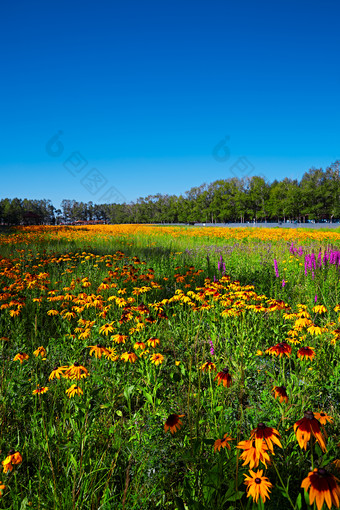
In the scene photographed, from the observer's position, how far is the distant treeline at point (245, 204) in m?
58.1

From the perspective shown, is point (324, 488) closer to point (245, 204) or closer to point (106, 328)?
point (106, 328)

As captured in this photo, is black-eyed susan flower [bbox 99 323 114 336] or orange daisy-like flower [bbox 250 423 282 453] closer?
orange daisy-like flower [bbox 250 423 282 453]

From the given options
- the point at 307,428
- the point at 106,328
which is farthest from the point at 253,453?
the point at 106,328

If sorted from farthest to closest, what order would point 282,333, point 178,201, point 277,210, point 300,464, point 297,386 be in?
point 178,201 < point 277,210 < point 282,333 < point 297,386 < point 300,464

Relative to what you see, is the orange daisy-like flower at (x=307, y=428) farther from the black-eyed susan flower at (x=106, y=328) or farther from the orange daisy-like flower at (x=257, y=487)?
the black-eyed susan flower at (x=106, y=328)

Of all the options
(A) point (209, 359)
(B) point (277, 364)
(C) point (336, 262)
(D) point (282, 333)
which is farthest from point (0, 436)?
(C) point (336, 262)

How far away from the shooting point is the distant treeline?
58.1 m

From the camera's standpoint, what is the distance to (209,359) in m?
2.96

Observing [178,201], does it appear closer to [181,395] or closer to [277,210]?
[277,210]

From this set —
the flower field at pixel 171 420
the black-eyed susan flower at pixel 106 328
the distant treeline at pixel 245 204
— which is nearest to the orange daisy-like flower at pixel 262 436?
the flower field at pixel 171 420

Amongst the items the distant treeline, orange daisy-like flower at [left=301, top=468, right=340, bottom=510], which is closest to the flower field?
orange daisy-like flower at [left=301, top=468, right=340, bottom=510]

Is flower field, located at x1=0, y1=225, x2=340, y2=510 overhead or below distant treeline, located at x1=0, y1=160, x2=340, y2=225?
below

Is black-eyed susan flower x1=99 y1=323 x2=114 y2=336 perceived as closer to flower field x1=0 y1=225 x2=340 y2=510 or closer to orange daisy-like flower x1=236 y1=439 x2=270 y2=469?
flower field x1=0 y1=225 x2=340 y2=510

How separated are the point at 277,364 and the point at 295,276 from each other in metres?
3.39
